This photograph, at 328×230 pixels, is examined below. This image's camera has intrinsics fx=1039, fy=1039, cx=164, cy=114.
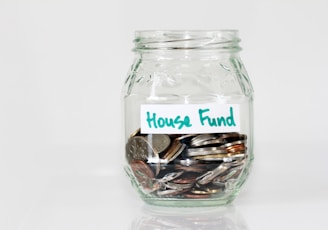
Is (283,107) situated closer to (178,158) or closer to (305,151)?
(305,151)

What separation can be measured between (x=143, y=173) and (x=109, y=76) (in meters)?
0.46

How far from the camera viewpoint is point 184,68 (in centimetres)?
146

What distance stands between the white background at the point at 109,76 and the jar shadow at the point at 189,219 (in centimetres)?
37

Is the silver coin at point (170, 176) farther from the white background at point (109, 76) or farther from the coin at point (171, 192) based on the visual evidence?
the white background at point (109, 76)

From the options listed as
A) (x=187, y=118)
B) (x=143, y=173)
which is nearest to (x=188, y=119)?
(x=187, y=118)

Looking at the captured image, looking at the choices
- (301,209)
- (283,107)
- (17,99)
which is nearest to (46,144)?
(17,99)

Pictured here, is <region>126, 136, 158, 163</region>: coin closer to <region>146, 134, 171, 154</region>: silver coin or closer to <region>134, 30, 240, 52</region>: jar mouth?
<region>146, 134, 171, 154</region>: silver coin

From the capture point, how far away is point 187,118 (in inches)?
55.1

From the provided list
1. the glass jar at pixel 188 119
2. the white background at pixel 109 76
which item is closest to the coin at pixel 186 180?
the glass jar at pixel 188 119

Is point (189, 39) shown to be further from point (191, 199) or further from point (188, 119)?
point (191, 199)

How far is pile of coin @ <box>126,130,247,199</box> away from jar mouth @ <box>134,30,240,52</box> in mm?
127

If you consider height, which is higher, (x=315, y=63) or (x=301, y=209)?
(x=315, y=63)

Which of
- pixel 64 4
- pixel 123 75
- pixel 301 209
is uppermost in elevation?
pixel 64 4

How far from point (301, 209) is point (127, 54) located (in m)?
0.52
